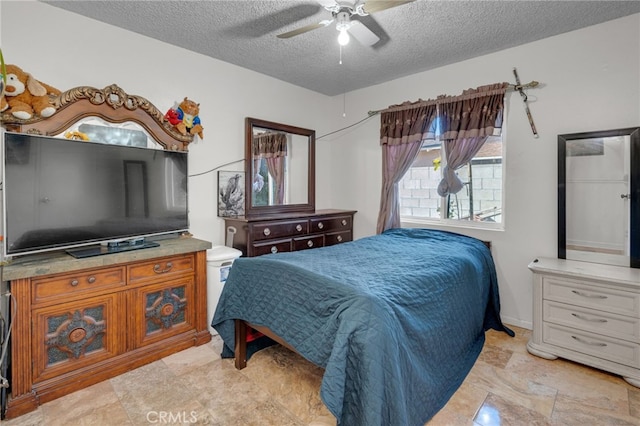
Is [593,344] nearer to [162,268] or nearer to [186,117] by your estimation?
[162,268]

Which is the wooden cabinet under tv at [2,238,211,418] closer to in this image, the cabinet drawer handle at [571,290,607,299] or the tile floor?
the tile floor

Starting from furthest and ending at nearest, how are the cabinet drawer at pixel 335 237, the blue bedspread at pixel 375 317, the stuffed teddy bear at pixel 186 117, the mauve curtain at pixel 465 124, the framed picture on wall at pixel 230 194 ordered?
the cabinet drawer at pixel 335 237 < the framed picture on wall at pixel 230 194 < the mauve curtain at pixel 465 124 < the stuffed teddy bear at pixel 186 117 < the blue bedspread at pixel 375 317

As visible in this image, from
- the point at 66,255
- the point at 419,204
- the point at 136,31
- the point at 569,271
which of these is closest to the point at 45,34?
the point at 136,31

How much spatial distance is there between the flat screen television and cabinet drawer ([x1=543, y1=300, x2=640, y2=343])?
10.0 ft

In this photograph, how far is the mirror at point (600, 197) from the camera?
A: 95.2 inches

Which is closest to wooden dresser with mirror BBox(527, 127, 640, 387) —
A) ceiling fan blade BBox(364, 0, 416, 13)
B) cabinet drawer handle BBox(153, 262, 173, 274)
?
ceiling fan blade BBox(364, 0, 416, 13)

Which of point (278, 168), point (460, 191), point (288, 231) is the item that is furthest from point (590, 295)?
point (278, 168)

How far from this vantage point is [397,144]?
12.1 ft

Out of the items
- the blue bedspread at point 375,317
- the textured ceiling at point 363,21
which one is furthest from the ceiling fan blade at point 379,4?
the blue bedspread at point 375,317

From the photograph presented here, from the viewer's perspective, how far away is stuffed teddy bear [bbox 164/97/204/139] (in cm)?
279

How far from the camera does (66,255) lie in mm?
2166

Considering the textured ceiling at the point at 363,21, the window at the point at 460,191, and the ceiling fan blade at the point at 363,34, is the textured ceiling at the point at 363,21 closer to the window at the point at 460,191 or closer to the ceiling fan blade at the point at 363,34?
the ceiling fan blade at the point at 363,34

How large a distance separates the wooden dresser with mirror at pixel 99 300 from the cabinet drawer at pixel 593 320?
2.76 m

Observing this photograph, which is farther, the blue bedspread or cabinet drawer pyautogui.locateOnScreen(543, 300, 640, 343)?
cabinet drawer pyautogui.locateOnScreen(543, 300, 640, 343)
